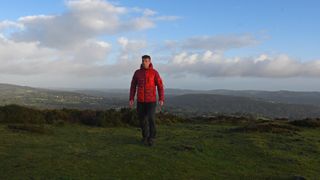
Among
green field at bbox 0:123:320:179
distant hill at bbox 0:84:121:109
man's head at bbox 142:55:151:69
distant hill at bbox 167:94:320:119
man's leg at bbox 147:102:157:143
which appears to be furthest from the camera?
distant hill at bbox 167:94:320:119

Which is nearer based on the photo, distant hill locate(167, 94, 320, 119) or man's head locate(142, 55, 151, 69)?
man's head locate(142, 55, 151, 69)

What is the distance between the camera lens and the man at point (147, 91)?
1251 centimetres

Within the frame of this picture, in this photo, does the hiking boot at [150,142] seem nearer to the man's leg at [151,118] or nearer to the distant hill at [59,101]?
the man's leg at [151,118]

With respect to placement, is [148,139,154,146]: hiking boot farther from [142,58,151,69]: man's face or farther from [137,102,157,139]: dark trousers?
[142,58,151,69]: man's face

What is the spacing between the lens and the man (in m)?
12.5

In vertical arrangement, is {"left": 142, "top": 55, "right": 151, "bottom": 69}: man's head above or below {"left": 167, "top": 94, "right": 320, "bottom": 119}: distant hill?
above

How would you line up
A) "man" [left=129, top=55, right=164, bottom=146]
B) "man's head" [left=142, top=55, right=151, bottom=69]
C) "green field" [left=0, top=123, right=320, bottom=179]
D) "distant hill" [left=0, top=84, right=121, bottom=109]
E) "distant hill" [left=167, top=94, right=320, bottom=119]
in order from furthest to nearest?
"distant hill" [left=167, top=94, right=320, bottom=119] < "distant hill" [left=0, top=84, right=121, bottom=109] < "man" [left=129, top=55, right=164, bottom=146] < "man's head" [left=142, top=55, right=151, bottom=69] < "green field" [left=0, top=123, right=320, bottom=179]

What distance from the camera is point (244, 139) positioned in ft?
46.9

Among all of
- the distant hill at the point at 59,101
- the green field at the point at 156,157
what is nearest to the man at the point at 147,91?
the green field at the point at 156,157

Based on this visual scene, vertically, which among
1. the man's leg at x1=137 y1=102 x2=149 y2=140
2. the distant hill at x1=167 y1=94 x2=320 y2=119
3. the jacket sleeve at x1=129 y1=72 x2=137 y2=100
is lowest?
the distant hill at x1=167 y1=94 x2=320 y2=119

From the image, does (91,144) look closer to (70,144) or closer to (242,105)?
(70,144)

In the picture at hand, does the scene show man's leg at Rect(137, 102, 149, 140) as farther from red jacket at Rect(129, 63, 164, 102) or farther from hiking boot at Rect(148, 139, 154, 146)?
hiking boot at Rect(148, 139, 154, 146)

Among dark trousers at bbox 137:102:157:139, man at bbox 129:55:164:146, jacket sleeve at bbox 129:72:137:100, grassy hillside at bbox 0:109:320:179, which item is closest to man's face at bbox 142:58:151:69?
man at bbox 129:55:164:146

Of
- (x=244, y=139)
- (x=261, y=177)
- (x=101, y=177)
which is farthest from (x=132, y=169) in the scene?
(x=244, y=139)
